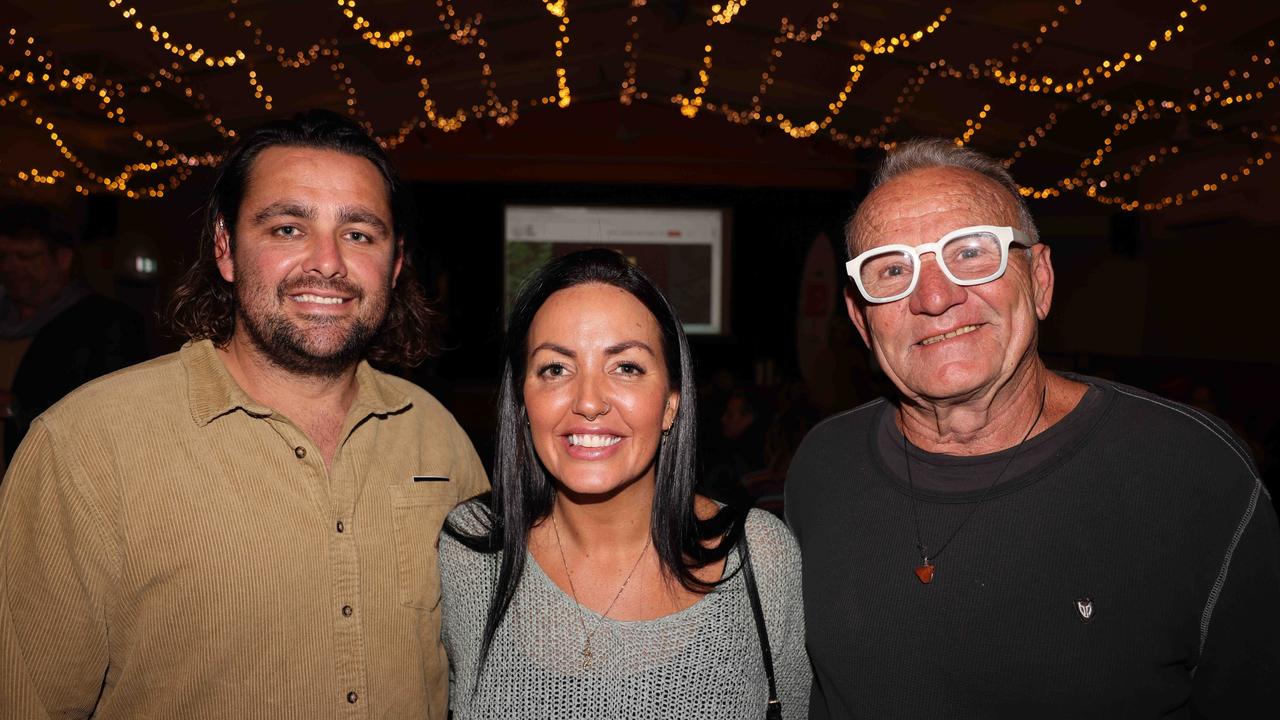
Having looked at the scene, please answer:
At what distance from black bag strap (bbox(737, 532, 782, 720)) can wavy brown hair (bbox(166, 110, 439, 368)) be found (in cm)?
106

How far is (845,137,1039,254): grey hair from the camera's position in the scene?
183 cm

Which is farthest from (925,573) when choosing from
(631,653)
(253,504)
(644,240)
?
(644,240)

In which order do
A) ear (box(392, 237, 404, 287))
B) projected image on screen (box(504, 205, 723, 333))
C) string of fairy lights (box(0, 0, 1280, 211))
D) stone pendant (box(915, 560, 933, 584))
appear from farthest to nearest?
1. projected image on screen (box(504, 205, 723, 333))
2. string of fairy lights (box(0, 0, 1280, 211))
3. ear (box(392, 237, 404, 287))
4. stone pendant (box(915, 560, 933, 584))

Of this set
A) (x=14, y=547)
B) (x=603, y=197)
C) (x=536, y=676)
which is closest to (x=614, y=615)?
(x=536, y=676)

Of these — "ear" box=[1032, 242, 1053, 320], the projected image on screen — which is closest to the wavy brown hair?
"ear" box=[1032, 242, 1053, 320]

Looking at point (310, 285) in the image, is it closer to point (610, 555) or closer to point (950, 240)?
point (610, 555)

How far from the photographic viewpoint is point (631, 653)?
175cm

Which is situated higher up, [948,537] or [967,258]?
[967,258]

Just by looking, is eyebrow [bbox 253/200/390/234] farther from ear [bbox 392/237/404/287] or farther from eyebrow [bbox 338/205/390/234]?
ear [bbox 392/237/404/287]

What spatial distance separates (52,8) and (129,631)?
4883 millimetres

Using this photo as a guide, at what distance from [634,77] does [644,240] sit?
2.23 metres

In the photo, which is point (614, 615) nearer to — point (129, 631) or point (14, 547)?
point (129, 631)

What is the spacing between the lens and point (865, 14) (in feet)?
20.2

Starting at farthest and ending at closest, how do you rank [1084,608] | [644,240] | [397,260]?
[644,240], [397,260], [1084,608]
